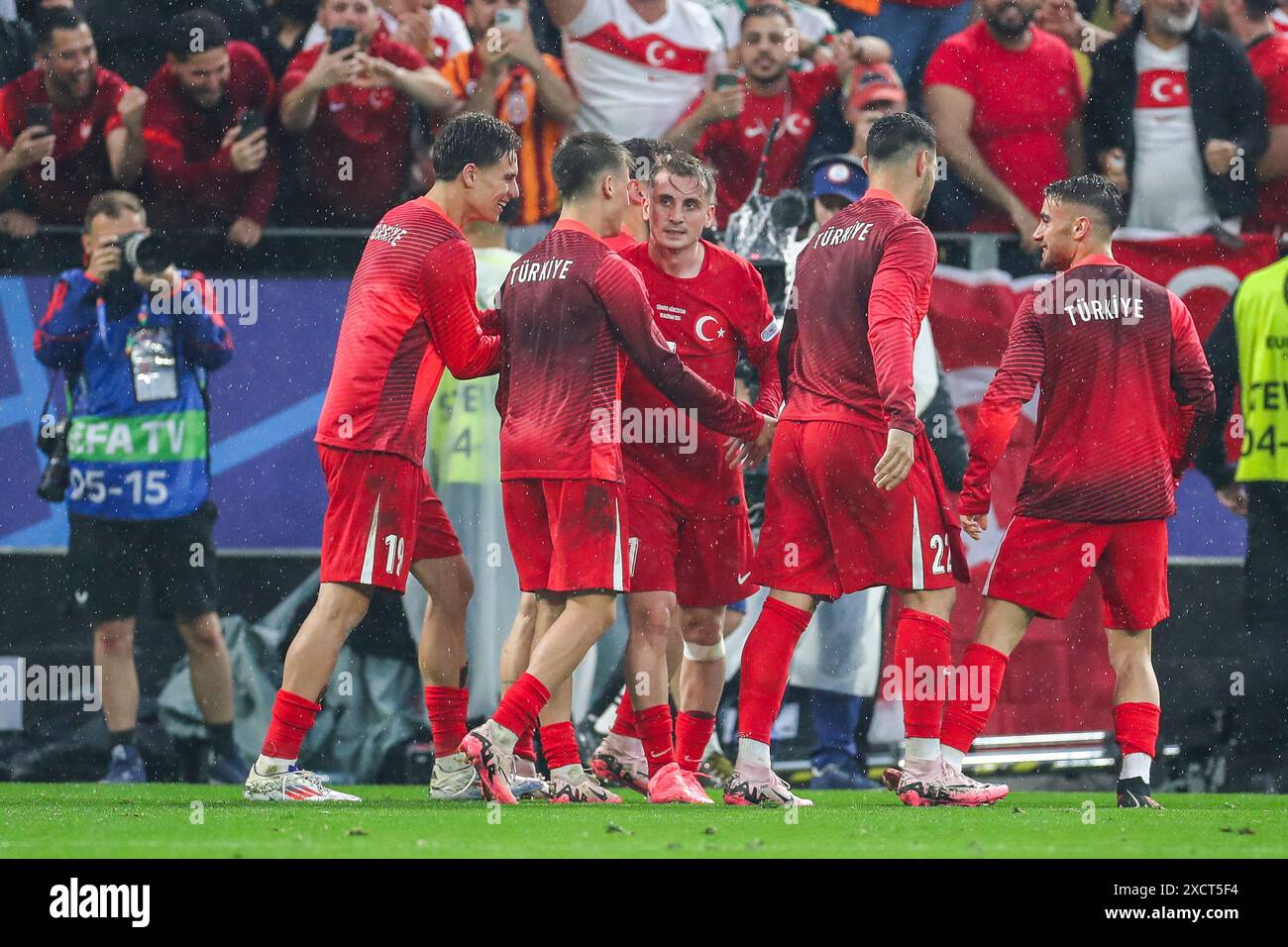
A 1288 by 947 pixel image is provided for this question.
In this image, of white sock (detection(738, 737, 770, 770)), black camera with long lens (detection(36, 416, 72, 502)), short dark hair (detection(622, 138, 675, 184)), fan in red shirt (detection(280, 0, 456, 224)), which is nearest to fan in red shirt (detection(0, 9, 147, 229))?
fan in red shirt (detection(280, 0, 456, 224))

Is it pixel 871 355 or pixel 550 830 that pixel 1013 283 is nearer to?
pixel 871 355

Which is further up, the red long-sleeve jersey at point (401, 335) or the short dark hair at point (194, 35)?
the short dark hair at point (194, 35)

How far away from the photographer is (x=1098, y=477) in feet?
20.6

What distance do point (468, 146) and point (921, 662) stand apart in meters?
2.34

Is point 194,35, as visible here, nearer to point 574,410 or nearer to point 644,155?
point 644,155

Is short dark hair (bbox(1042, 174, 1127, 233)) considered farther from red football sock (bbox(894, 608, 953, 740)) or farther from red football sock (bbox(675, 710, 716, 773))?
red football sock (bbox(675, 710, 716, 773))

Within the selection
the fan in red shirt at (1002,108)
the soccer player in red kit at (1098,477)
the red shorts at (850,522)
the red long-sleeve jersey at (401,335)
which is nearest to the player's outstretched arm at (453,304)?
the red long-sleeve jersey at (401,335)

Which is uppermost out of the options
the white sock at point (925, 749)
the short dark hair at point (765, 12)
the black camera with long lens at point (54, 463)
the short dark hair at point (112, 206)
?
the short dark hair at point (765, 12)

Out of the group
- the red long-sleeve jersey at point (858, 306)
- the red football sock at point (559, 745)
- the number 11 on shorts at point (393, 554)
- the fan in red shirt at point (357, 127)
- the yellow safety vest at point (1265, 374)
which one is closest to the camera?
the red long-sleeve jersey at point (858, 306)

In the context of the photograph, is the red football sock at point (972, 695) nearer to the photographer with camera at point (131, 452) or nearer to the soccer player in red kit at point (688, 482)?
the soccer player in red kit at point (688, 482)

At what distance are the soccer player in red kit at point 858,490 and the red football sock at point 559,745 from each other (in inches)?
25.6

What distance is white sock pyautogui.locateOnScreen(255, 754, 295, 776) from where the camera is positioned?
19.5 ft

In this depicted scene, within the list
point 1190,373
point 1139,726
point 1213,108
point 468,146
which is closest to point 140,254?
point 468,146

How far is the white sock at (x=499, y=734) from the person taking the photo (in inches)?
223
